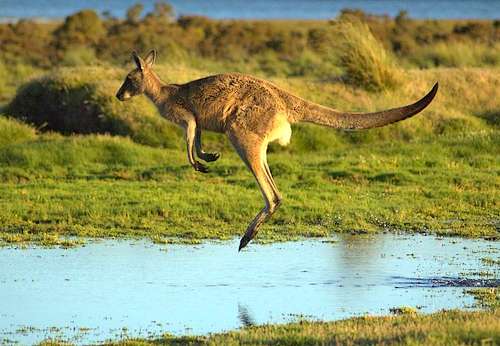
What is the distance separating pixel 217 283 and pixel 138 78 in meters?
2.65

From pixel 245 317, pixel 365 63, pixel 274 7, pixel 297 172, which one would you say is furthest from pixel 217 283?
pixel 274 7

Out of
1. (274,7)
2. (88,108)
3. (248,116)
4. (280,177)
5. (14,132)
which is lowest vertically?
(14,132)

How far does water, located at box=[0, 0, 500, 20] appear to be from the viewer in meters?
103

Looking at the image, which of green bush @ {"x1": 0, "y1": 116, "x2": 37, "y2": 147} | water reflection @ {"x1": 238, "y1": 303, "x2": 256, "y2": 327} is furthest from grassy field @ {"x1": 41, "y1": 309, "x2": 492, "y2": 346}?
green bush @ {"x1": 0, "y1": 116, "x2": 37, "y2": 147}

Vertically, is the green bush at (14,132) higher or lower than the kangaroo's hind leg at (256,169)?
lower

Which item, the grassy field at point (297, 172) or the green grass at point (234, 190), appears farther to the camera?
the green grass at point (234, 190)

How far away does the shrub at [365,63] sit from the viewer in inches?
928

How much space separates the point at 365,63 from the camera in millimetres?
23547

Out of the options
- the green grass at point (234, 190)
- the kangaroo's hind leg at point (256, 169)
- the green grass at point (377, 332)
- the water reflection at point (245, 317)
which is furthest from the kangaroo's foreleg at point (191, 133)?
the green grass at point (377, 332)

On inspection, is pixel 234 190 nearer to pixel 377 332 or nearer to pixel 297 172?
pixel 297 172

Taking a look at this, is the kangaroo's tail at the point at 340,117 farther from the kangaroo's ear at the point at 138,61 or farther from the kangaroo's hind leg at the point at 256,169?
the kangaroo's ear at the point at 138,61

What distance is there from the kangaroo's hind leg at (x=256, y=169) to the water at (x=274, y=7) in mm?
82639

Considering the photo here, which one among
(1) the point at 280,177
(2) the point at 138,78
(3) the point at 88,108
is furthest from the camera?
(3) the point at 88,108

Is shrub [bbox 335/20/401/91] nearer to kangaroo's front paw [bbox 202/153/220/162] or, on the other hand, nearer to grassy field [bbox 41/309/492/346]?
kangaroo's front paw [bbox 202/153/220/162]
